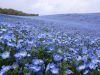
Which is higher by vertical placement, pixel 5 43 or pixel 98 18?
pixel 5 43

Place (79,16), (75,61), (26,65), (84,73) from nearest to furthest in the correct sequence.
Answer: (26,65) → (84,73) → (75,61) → (79,16)

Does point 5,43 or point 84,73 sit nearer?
point 84,73

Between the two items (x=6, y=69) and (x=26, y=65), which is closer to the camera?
(x=6, y=69)

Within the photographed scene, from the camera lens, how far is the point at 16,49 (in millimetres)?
3213

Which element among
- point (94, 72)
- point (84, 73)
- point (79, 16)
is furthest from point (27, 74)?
point (79, 16)

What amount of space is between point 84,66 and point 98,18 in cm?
2323

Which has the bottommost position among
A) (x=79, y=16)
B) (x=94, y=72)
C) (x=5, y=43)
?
(x=79, y=16)

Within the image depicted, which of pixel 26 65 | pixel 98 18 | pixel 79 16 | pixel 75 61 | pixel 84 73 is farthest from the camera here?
pixel 79 16

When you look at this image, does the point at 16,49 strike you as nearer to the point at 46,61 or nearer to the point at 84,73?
the point at 46,61

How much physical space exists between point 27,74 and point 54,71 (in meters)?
0.23

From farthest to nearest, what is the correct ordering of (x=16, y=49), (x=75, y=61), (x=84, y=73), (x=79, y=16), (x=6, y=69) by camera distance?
(x=79, y=16)
(x=75, y=61)
(x=16, y=49)
(x=84, y=73)
(x=6, y=69)

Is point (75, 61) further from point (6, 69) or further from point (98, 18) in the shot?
point (98, 18)

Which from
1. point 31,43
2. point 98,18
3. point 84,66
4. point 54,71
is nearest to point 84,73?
point 84,66

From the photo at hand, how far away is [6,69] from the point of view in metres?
2.57
